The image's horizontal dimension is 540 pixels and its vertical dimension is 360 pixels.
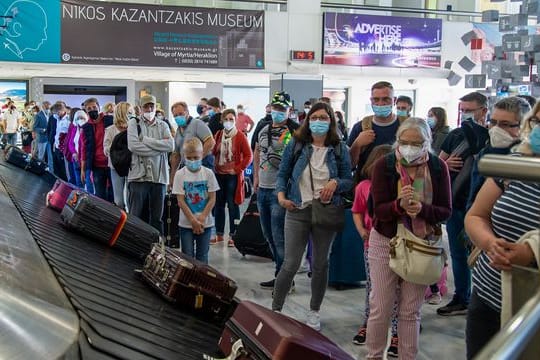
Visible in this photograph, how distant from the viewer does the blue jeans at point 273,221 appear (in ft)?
16.6

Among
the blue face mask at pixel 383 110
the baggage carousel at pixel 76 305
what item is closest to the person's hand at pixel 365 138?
the blue face mask at pixel 383 110

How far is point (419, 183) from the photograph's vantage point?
3434mm

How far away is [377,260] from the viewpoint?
340 cm

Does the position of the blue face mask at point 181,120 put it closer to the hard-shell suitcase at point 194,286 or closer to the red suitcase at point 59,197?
the red suitcase at point 59,197

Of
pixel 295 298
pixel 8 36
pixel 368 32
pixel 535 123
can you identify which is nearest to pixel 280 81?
pixel 368 32

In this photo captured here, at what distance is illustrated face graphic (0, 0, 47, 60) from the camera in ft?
41.1

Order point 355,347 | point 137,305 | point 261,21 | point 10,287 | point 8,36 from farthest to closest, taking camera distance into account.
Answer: point 261,21, point 8,36, point 355,347, point 137,305, point 10,287

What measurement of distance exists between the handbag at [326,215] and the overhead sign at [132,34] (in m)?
9.90

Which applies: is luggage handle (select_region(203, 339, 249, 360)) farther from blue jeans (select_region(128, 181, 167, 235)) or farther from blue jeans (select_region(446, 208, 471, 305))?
blue jeans (select_region(128, 181, 167, 235))

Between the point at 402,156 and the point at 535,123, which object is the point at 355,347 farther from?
the point at 535,123

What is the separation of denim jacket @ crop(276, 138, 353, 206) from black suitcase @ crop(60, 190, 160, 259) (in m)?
1.17

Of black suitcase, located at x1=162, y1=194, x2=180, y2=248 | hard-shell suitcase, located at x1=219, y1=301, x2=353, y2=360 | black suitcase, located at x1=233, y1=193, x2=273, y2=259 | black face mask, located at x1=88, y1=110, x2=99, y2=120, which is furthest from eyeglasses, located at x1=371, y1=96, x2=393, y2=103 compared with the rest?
black face mask, located at x1=88, y1=110, x2=99, y2=120

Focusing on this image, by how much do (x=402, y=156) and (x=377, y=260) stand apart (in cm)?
56

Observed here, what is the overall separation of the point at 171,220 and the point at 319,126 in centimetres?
315
